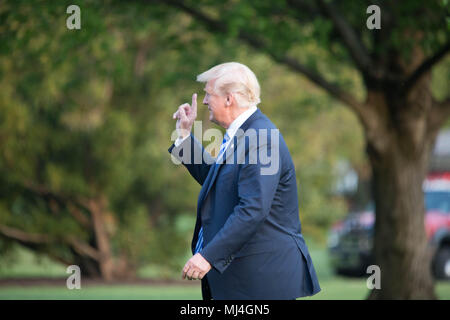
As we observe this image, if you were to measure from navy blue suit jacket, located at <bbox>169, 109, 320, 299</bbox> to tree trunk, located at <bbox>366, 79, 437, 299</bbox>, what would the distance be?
5807 millimetres

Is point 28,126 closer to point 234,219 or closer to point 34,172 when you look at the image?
point 34,172

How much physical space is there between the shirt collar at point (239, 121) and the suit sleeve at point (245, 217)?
0.29 m

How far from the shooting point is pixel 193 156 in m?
4.03

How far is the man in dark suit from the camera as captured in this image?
3.29 metres

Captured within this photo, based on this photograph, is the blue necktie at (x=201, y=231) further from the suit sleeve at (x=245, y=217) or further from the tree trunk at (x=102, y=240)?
the tree trunk at (x=102, y=240)

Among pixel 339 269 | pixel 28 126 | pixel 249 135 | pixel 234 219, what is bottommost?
pixel 339 269

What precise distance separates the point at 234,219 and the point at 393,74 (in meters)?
6.45

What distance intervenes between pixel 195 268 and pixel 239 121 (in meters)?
0.82

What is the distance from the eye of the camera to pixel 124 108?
14.2 m

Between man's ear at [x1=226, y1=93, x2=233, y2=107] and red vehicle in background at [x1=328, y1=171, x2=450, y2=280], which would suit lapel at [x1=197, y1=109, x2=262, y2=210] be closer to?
man's ear at [x1=226, y1=93, x2=233, y2=107]

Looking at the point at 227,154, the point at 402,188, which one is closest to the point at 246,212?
the point at 227,154

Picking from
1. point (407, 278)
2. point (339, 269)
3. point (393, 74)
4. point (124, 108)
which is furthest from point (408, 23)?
point (339, 269)

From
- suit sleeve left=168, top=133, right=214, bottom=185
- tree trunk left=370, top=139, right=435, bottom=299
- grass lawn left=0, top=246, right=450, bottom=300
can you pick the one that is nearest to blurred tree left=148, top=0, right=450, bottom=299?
tree trunk left=370, top=139, right=435, bottom=299

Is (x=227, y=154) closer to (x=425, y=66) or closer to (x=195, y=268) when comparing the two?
(x=195, y=268)
